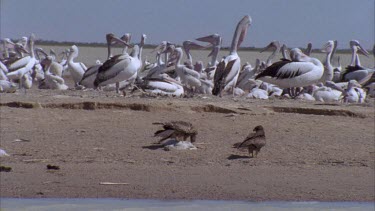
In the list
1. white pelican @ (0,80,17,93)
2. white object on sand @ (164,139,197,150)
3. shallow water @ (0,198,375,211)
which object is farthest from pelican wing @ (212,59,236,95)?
shallow water @ (0,198,375,211)

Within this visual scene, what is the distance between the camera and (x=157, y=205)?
7.45 metres

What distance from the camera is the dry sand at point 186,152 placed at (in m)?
8.18

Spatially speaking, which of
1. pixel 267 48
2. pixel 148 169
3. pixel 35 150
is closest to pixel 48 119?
pixel 35 150

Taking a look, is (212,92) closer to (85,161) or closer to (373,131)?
(373,131)

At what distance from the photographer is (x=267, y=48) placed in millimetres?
23141

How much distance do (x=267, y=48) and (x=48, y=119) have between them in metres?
12.3

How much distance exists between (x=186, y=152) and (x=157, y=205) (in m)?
2.41

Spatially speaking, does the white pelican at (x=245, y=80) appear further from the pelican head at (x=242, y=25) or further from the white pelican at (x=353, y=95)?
the white pelican at (x=353, y=95)

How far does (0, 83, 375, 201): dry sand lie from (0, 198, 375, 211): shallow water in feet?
0.62

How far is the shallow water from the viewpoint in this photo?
287 inches

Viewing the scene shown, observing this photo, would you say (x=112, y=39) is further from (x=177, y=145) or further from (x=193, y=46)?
(x=177, y=145)

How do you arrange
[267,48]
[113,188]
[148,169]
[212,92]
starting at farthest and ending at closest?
[267,48] < [212,92] < [148,169] < [113,188]

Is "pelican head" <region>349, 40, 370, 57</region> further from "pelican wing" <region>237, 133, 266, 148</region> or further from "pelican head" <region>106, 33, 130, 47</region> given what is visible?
"pelican wing" <region>237, 133, 266, 148</region>

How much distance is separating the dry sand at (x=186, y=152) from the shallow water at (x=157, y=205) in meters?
0.19
